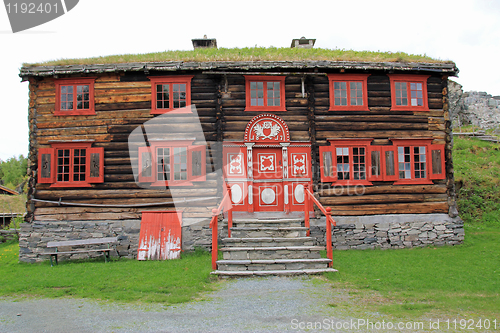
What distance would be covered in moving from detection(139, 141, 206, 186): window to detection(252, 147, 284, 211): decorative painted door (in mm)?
1903

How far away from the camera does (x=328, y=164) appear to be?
39.0ft

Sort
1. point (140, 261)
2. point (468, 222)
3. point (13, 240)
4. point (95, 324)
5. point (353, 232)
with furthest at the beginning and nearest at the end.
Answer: point (13, 240) → point (468, 222) → point (353, 232) → point (140, 261) → point (95, 324)

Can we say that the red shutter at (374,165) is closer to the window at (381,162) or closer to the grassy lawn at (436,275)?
the window at (381,162)

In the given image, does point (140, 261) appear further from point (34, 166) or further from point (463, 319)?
point (463, 319)

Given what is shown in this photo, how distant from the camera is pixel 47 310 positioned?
640cm

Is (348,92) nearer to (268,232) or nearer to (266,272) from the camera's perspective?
(268,232)

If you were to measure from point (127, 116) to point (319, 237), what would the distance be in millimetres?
8056

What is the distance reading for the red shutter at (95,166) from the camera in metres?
11.8

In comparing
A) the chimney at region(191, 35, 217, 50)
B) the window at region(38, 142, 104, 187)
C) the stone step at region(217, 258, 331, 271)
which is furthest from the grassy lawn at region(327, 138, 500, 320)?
the chimney at region(191, 35, 217, 50)

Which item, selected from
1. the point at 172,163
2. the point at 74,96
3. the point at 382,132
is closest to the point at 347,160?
the point at 382,132

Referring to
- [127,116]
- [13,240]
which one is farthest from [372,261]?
[13,240]

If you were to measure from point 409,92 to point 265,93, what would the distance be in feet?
17.8

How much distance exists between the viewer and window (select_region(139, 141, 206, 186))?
11742 millimetres

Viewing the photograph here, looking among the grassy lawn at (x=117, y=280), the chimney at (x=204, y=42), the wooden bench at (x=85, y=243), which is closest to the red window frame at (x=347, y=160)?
the grassy lawn at (x=117, y=280)
